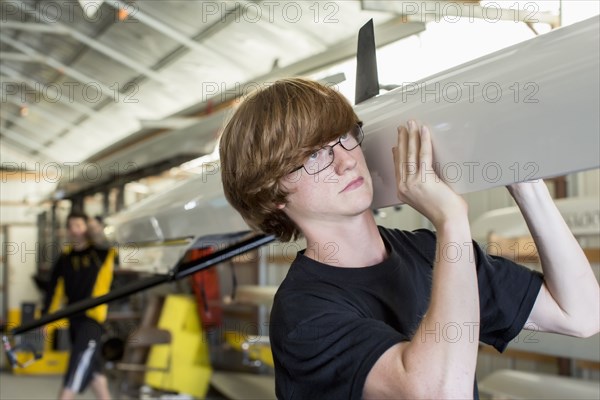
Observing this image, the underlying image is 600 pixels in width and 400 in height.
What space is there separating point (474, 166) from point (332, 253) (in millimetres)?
286

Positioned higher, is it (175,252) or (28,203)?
(28,203)

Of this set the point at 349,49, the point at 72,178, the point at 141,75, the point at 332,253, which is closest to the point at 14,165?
the point at 141,75

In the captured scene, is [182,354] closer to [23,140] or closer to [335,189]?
[23,140]

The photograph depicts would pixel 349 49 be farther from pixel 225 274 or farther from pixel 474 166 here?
pixel 225 274

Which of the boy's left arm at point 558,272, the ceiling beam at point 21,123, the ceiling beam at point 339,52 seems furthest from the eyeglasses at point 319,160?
the ceiling beam at point 21,123

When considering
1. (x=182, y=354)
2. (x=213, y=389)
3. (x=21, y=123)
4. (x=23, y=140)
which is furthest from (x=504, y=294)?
(x=213, y=389)

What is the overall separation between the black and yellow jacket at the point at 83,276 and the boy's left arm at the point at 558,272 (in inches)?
174

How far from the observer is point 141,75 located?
4.80 meters

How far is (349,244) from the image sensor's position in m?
1.29

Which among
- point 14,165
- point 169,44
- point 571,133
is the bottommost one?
point 571,133

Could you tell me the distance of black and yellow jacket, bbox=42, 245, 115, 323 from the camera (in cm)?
535

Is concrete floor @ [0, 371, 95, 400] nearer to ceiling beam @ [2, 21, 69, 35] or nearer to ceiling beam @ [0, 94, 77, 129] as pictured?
ceiling beam @ [0, 94, 77, 129]

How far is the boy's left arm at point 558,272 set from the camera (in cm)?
128

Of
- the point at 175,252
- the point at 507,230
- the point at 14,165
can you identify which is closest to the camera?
the point at 175,252
